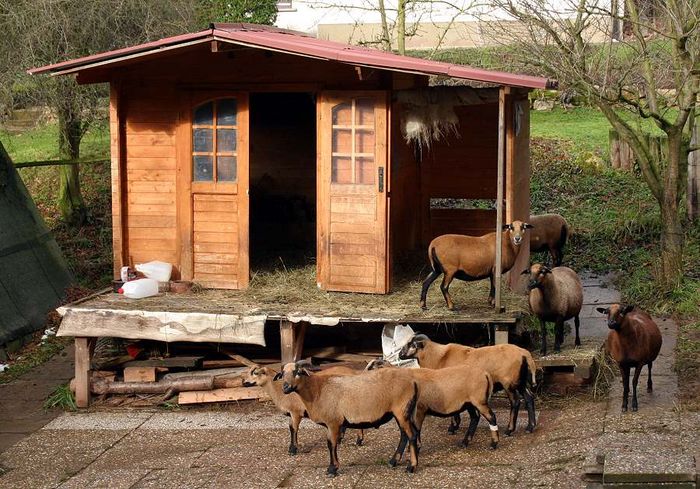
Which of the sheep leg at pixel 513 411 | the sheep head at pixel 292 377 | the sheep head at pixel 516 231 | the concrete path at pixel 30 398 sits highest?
the sheep head at pixel 516 231

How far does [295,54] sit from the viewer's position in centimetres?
1246

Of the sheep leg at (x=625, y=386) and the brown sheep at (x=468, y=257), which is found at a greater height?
the brown sheep at (x=468, y=257)

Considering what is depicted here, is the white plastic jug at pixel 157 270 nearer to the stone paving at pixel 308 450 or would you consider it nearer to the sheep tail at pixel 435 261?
the stone paving at pixel 308 450

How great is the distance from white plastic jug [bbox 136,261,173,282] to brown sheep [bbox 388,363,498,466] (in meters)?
4.53

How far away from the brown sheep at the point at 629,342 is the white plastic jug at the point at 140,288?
5498 mm

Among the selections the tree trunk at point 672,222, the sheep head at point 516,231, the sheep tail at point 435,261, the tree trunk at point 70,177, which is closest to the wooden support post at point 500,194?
the sheep head at point 516,231

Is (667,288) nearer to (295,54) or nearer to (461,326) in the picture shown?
(461,326)

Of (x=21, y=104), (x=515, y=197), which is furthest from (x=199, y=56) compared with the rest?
(x=21, y=104)

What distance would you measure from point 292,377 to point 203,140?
4.67 meters

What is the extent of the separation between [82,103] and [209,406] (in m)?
7.41

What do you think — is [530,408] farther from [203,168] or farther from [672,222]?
[672,222]

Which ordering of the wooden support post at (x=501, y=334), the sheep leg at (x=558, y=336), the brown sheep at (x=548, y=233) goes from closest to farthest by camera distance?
the wooden support post at (x=501, y=334) < the sheep leg at (x=558, y=336) < the brown sheep at (x=548, y=233)

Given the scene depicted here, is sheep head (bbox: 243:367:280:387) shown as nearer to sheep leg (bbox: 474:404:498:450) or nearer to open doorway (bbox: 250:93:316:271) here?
sheep leg (bbox: 474:404:498:450)

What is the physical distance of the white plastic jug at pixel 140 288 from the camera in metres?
13.4
